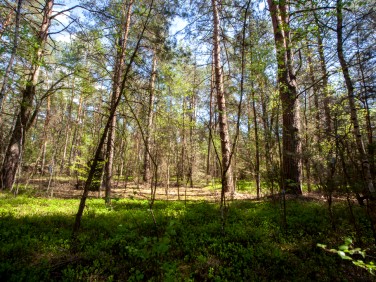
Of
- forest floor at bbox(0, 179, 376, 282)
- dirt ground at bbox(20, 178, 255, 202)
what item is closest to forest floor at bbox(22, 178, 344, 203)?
dirt ground at bbox(20, 178, 255, 202)

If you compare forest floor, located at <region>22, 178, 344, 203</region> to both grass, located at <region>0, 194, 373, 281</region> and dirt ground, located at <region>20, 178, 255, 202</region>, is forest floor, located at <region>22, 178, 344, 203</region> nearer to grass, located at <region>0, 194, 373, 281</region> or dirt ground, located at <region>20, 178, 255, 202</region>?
dirt ground, located at <region>20, 178, 255, 202</region>

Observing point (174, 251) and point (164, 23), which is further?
point (164, 23)

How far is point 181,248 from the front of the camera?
4188 mm

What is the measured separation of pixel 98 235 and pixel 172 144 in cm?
766

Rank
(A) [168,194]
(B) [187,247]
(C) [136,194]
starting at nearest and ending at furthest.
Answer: (B) [187,247] < (C) [136,194] < (A) [168,194]

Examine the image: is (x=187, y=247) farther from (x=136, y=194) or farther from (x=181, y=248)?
(x=136, y=194)

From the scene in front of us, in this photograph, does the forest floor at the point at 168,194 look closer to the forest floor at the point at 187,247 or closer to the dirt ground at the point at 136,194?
the dirt ground at the point at 136,194

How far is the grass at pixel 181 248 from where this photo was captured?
128 inches

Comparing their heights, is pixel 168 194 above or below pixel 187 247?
above

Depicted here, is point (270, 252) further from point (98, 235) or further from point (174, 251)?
point (98, 235)

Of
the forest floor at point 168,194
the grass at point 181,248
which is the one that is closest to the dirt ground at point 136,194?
the forest floor at point 168,194

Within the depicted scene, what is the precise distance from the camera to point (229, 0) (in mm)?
9406

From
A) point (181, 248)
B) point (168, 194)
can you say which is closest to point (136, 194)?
point (168, 194)

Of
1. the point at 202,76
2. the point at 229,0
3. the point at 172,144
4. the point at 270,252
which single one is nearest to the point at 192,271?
the point at 270,252
